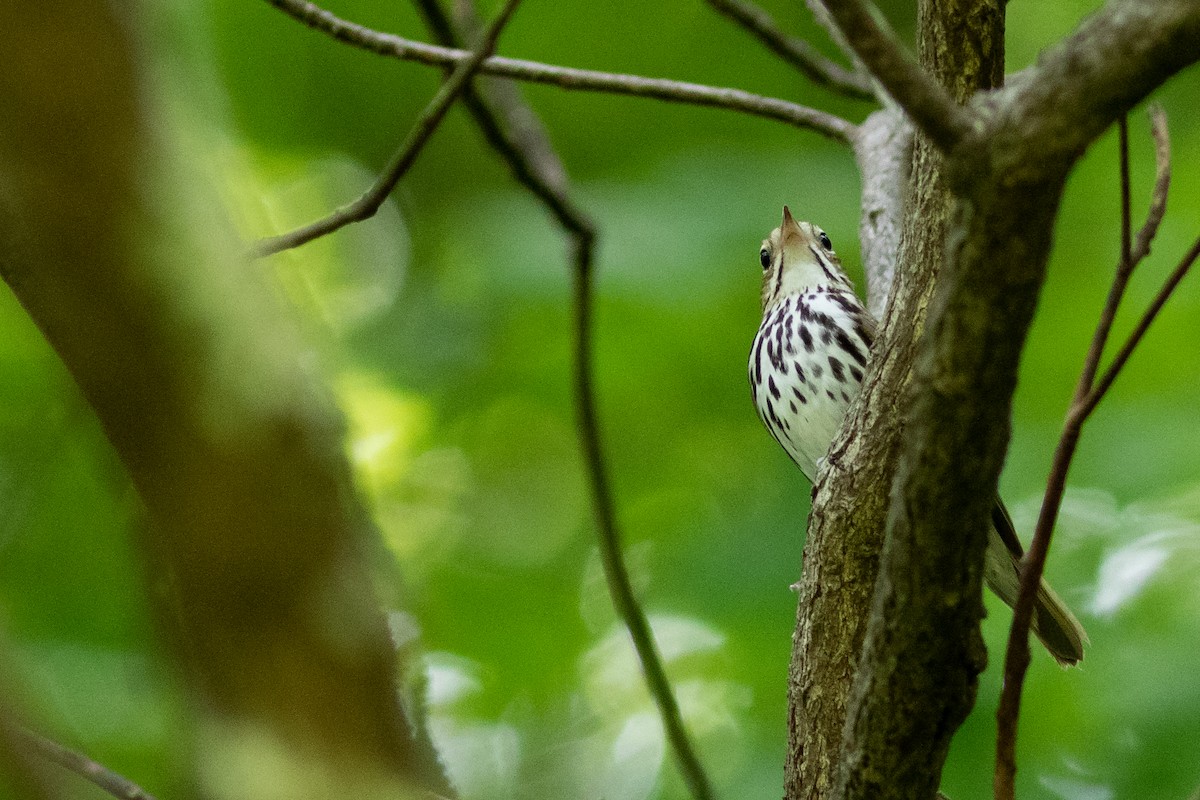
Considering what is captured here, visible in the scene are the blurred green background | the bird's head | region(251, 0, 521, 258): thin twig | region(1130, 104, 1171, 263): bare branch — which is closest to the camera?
region(1130, 104, 1171, 263): bare branch

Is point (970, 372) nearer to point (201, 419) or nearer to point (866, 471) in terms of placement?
point (866, 471)

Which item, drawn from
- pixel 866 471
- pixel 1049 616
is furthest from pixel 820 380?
pixel 866 471

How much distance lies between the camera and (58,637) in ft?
13.3

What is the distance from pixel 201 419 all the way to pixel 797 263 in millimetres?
3817

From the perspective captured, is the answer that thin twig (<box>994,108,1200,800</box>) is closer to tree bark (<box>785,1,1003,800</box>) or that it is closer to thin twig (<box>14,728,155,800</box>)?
tree bark (<box>785,1,1003,800</box>)

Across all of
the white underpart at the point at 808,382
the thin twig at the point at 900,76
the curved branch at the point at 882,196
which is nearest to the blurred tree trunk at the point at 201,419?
the thin twig at the point at 900,76

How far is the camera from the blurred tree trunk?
872 mm

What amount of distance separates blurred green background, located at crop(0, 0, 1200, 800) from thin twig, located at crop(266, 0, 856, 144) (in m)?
0.92

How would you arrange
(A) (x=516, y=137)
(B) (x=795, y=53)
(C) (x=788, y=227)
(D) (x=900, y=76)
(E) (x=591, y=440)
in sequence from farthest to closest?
1. (C) (x=788, y=227)
2. (B) (x=795, y=53)
3. (A) (x=516, y=137)
4. (E) (x=591, y=440)
5. (D) (x=900, y=76)

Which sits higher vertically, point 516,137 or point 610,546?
point 516,137

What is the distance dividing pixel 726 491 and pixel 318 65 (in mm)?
2521

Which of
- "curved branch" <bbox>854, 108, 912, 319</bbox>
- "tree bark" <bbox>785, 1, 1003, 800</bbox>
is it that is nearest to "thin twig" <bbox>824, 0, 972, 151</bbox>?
"tree bark" <bbox>785, 1, 1003, 800</bbox>

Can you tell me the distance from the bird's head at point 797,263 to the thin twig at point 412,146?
1.75 m

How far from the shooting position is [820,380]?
405cm
